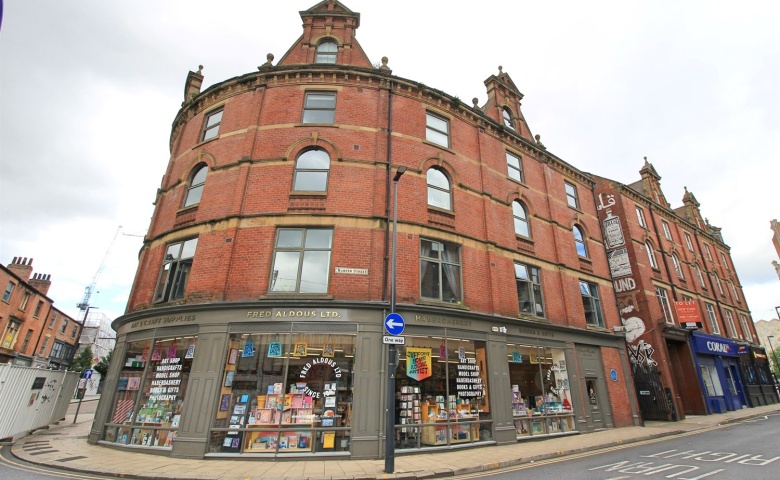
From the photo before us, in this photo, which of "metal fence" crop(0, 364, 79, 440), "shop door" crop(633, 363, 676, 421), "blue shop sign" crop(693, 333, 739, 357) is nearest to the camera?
"metal fence" crop(0, 364, 79, 440)

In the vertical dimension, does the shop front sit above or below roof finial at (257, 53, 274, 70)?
below

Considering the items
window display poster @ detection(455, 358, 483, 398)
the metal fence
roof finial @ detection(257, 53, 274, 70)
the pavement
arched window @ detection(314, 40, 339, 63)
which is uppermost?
arched window @ detection(314, 40, 339, 63)

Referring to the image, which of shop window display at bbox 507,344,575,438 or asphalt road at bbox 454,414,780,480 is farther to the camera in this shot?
shop window display at bbox 507,344,575,438

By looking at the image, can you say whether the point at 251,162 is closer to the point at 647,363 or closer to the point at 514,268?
the point at 514,268

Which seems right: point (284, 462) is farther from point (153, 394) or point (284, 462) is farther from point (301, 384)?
point (153, 394)

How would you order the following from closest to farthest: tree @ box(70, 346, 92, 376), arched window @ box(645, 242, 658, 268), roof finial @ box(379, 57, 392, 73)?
roof finial @ box(379, 57, 392, 73), arched window @ box(645, 242, 658, 268), tree @ box(70, 346, 92, 376)

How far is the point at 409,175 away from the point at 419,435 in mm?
8690

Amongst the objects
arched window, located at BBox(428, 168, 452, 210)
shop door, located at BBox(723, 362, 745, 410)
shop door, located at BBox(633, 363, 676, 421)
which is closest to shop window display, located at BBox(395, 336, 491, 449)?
arched window, located at BBox(428, 168, 452, 210)

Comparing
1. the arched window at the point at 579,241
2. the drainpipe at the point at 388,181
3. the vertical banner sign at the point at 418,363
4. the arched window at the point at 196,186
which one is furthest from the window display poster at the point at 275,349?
the arched window at the point at 579,241

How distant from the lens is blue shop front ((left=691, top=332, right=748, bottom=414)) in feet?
69.2

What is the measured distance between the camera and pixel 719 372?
2269cm

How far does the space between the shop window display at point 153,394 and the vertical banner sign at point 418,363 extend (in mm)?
6402

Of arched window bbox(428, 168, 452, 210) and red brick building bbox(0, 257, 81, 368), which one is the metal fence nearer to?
arched window bbox(428, 168, 452, 210)

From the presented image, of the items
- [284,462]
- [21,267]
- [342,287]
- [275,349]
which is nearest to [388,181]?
[342,287]
